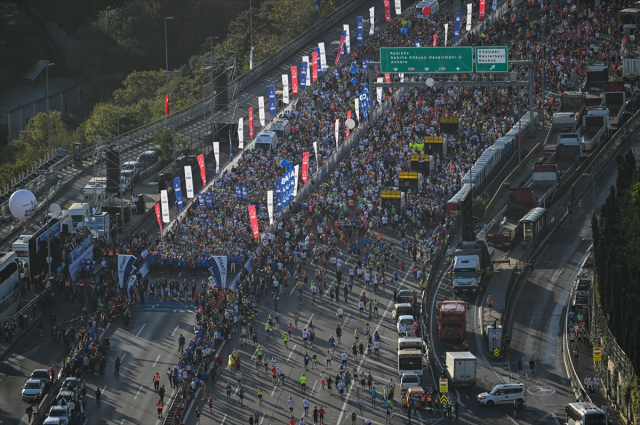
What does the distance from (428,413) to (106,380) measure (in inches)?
770

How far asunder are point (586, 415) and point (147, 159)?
5533cm

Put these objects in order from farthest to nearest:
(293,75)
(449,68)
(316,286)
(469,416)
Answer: (293,75) < (449,68) < (316,286) < (469,416)

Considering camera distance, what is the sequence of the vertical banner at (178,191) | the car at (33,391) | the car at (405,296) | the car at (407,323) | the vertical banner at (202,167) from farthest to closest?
the vertical banner at (202,167), the vertical banner at (178,191), the car at (405,296), the car at (407,323), the car at (33,391)

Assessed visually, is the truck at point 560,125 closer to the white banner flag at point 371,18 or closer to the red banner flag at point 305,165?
the red banner flag at point 305,165

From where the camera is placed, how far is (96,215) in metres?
88.4

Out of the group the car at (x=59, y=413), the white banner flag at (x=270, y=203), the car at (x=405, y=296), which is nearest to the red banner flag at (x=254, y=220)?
the white banner flag at (x=270, y=203)

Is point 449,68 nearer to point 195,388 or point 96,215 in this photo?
point 96,215

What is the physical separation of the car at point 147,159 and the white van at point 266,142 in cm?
1014

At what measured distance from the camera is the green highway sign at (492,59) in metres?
102

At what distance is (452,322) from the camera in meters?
72.9

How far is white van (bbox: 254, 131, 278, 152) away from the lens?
4003 inches

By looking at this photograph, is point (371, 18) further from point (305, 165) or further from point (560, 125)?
point (305, 165)

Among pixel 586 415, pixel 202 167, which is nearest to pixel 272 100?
pixel 202 167

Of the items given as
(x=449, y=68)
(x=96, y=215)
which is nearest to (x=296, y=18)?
(x=449, y=68)
